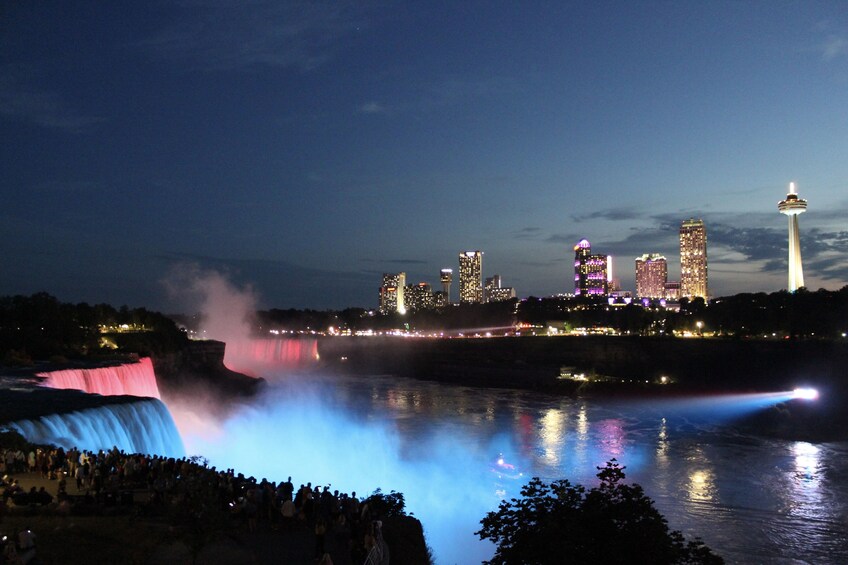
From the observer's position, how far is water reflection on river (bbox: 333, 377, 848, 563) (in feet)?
81.8

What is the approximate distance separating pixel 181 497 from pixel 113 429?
51.7 ft

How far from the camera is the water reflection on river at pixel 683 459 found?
2492 cm

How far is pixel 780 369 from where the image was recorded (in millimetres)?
77688

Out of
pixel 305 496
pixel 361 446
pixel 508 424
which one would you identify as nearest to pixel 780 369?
pixel 508 424

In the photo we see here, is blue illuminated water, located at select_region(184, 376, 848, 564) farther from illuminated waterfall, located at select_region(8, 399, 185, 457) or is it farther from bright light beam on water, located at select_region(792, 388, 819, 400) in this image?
bright light beam on water, located at select_region(792, 388, 819, 400)

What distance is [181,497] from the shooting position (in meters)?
11.8

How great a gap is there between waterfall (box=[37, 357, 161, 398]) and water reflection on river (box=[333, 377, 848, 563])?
58.4 ft

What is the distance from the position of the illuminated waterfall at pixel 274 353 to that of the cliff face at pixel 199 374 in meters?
44.9

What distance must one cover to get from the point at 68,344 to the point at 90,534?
4865cm

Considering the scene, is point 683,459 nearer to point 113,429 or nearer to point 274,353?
point 113,429

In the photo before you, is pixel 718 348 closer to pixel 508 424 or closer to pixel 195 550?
pixel 508 424

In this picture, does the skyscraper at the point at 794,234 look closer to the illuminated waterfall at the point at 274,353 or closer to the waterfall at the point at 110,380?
the illuminated waterfall at the point at 274,353

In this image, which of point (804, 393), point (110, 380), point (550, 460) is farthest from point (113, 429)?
point (804, 393)

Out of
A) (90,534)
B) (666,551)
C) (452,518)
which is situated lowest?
(452,518)
